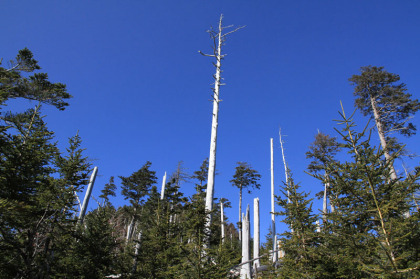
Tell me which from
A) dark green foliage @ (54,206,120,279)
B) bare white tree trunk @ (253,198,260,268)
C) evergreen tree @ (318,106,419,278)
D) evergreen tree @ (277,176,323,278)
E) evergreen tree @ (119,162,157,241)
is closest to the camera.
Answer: evergreen tree @ (318,106,419,278)

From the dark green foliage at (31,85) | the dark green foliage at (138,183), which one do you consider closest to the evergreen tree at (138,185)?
the dark green foliage at (138,183)

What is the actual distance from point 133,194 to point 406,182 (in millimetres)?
27987

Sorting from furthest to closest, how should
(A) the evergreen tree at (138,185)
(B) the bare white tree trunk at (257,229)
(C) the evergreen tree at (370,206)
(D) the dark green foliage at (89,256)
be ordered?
(A) the evergreen tree at (138,185)
(D) the dark green foliage at (89,256)
(B) the bare white tree trunk at (257,229)
(C) the evergreen tree at (370,206)

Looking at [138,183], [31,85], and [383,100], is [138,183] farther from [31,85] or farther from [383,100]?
[383,100]

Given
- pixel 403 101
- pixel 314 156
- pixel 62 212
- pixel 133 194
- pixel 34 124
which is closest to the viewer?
pixel 62 212

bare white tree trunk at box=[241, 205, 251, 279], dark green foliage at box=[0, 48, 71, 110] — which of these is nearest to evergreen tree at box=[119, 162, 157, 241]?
dark green foliage at box=[0, 48, 71, 110]

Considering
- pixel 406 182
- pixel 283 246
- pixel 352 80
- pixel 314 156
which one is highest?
pixel 352 80

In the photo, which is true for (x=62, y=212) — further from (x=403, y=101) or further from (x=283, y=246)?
(x=403, y=101)

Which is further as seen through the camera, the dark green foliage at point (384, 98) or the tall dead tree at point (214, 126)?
the dark green foliage at point (384, 98)

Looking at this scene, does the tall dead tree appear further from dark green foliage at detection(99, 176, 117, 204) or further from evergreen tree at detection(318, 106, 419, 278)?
dark green foliage at detection(99, 176, 117, 204)

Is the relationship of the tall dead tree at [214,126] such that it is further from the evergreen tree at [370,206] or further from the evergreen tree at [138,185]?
the evergreen tree at [138,185]

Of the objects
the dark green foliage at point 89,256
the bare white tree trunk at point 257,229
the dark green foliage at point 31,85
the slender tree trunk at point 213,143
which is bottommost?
the dark green foliage at point 89,256

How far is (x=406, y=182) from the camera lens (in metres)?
3.93

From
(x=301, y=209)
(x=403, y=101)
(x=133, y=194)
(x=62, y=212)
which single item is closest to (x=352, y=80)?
(x=403, y=101)
